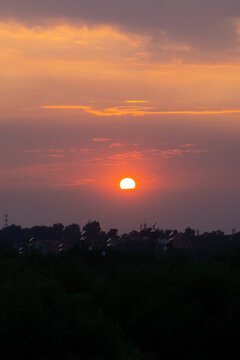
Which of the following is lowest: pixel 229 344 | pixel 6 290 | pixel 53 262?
pixel 229 344

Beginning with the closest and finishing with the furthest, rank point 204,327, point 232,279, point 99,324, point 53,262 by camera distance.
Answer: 1. point 99,324
2. point 204,327
3. point 232,279
4. point 53,262

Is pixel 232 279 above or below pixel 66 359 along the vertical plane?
above

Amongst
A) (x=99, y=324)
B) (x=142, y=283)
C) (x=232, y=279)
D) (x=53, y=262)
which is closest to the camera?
(x=99, y=324)

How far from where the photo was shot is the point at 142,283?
158 ft

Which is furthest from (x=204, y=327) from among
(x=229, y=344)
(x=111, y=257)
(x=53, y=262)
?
(x=111, y=257)

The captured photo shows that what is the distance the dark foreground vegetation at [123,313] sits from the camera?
91.9 ft

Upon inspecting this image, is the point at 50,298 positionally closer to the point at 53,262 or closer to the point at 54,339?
the point at 54,339

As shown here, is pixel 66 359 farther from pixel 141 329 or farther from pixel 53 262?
pixel 53 262

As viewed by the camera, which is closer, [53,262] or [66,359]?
[66,359]

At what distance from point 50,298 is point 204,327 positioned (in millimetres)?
13331

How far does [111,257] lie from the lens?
102375 mm

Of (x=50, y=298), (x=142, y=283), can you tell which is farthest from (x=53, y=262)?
(x=50, y=298)

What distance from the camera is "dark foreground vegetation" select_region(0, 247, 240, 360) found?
28.0 meters

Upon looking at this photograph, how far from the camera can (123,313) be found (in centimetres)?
4688
